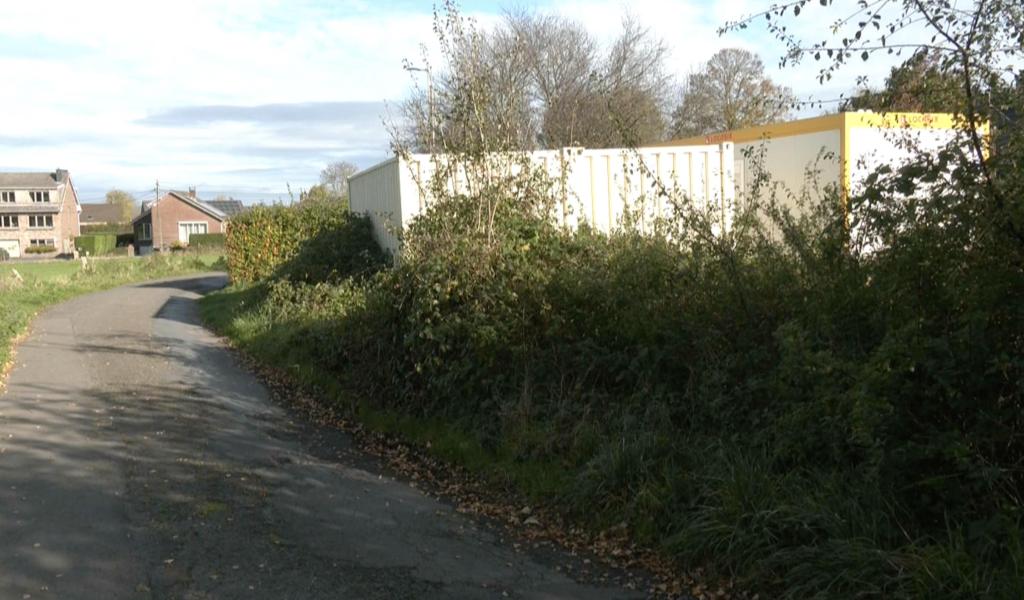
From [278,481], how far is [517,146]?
513 cm

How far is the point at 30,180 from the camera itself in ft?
313

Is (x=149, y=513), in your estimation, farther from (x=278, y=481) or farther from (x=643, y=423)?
(x=643, y=423)

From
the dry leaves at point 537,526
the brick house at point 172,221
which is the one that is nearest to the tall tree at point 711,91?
the dry leaves at point 537,526

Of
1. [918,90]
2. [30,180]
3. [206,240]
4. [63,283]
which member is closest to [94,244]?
[206,240]

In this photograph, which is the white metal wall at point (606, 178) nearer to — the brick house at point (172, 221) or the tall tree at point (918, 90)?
the tall tree at point (918, 90)

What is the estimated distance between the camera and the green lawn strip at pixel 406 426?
7.30 metres

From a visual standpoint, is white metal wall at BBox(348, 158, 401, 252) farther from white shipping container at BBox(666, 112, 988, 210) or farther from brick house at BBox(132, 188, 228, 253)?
brick house at BBox(132, 188, 228, 253)

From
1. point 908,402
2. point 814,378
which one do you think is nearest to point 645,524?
point 814,378

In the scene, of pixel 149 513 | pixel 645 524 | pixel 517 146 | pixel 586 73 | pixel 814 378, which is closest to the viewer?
pixel 814 378

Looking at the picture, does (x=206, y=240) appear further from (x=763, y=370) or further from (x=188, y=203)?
(x=763, y=370)

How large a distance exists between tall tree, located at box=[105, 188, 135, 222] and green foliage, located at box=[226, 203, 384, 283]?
119 meters

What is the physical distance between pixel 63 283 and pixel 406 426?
97.3ft

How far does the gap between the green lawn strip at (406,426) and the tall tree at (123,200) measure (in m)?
130

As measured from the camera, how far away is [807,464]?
5746mm
